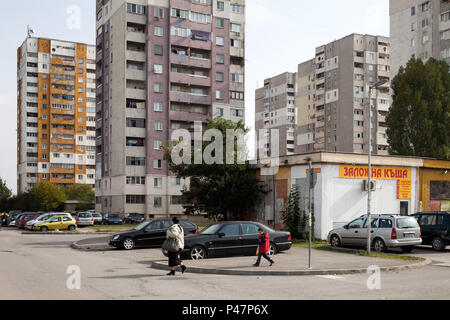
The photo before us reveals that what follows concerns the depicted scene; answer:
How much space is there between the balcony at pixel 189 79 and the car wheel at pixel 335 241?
49.3m

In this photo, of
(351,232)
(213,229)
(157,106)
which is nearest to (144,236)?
(213,229)

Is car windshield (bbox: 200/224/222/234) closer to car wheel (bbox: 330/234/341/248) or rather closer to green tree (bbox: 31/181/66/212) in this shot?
car wheel (bbox: 330/234/341/248)

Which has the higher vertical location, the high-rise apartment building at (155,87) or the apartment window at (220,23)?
the apartment window at (220,23)

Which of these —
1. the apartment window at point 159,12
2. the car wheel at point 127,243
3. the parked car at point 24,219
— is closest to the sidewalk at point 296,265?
the car wheel at point 127,243

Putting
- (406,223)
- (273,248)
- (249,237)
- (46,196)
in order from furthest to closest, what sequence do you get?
1. (46,196)
2. (406,223)
3. (273,248)
4. (249,237)

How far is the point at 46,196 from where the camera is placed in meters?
82.6

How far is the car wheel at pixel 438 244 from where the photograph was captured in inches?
882

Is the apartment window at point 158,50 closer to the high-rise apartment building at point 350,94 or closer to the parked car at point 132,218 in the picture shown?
the parked car at point 132,218

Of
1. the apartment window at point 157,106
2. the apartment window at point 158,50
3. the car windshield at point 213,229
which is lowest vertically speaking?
the car windshield at point 213,229

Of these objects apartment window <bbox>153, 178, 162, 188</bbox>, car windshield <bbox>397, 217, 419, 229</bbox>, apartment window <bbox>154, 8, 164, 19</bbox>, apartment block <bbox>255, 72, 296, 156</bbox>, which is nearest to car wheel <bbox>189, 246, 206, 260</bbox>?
car windshield <bbox>397, 217, 419, 229</bbox>

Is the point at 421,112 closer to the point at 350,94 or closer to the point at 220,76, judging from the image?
the point at 220,76

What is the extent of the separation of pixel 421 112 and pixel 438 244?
2667cm

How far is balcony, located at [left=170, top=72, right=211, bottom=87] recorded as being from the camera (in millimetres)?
69500

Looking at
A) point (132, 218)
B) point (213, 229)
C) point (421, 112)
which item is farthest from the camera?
point (132, 218)
